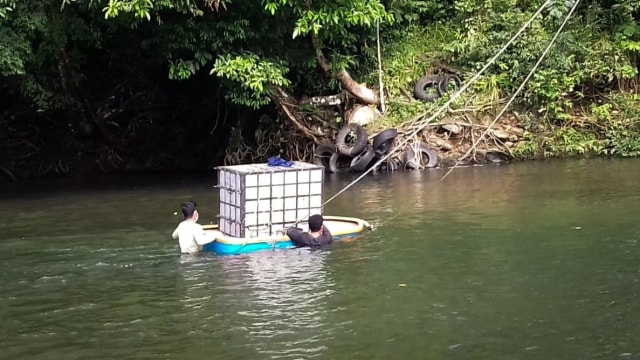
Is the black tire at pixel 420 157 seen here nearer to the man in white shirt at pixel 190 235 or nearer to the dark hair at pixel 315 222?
the dark hair at pixel 315 222

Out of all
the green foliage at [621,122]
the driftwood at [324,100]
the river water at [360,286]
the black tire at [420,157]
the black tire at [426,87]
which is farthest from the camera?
the black tire at [426,87]

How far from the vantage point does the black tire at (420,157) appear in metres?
20.5

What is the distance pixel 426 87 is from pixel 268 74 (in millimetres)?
5618

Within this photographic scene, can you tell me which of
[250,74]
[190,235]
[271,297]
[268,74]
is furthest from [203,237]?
[268,74]

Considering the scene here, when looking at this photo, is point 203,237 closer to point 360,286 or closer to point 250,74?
point 360,286

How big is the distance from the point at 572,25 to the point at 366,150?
6681mm

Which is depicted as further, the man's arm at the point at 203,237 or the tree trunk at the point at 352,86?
the tree trunk at the point at 352,86

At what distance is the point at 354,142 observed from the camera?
20.8 meters

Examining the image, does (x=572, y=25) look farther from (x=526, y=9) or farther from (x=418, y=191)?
(x=418, y=191)

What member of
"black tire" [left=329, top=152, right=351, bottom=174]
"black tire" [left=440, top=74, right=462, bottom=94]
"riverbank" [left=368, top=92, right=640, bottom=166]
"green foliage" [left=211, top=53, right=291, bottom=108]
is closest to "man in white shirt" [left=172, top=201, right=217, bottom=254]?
"green foliage" [left=211, top=53, right=291, bottom=108]

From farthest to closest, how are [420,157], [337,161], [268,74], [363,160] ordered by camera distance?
[337,161]
[420,157]
[363,160]
[268,74]

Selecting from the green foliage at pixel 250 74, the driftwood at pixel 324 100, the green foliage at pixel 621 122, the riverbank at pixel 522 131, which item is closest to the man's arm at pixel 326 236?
the green foliage at pixel 250 74

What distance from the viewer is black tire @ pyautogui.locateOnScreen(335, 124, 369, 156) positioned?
67.0 feet

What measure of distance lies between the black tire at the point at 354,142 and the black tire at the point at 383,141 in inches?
9.7
